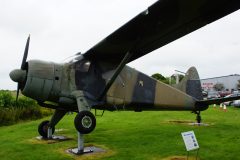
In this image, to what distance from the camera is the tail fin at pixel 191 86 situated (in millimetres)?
14682

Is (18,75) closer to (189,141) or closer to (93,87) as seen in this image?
(93,87)

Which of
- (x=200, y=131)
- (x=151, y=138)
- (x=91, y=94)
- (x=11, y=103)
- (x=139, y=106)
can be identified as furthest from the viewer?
(x=11, y=103)

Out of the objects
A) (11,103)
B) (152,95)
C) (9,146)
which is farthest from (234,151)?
(11,103)

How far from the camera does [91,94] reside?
1005 cm

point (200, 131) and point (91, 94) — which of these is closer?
point (91, 94)

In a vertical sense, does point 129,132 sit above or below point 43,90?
below

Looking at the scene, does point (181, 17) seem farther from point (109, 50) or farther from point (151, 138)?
point (151, 138)

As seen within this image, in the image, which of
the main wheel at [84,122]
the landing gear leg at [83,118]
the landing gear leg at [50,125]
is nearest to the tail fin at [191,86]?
the landing gear leg at [50,125]

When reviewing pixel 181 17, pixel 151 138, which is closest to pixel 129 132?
pixel 151 138

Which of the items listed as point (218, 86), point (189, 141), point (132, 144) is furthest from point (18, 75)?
point (218, 86)

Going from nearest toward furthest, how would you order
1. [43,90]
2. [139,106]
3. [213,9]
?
[213,9] < [43,90] < [139,106]

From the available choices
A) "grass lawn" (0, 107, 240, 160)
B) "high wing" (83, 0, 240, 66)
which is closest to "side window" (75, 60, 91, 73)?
"high wing" (83, 0, 240, 66)

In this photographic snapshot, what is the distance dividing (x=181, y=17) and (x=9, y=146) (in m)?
7.81

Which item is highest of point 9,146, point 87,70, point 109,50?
point 109,50
